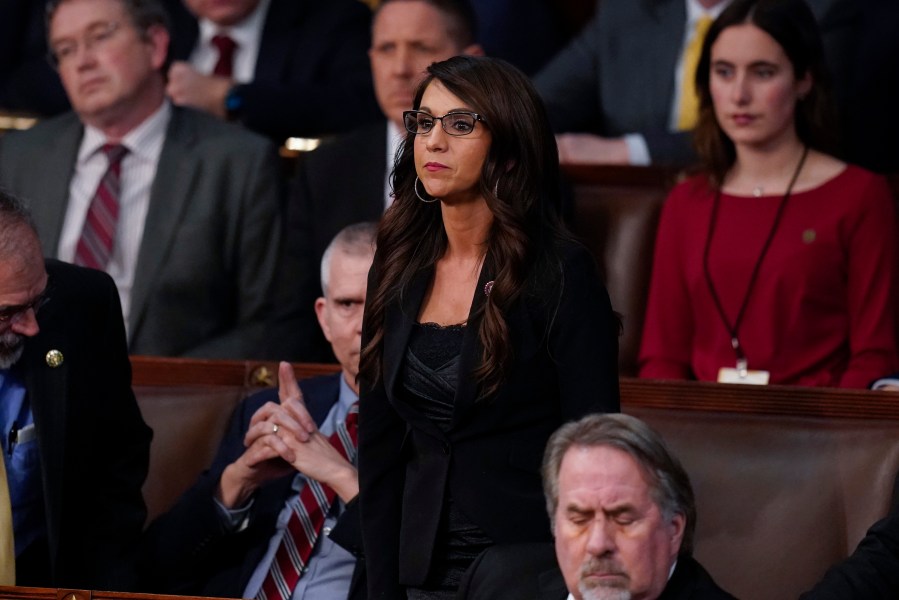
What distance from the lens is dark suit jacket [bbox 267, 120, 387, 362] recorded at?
3443 mm

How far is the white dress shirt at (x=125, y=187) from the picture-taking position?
3625 millimetres

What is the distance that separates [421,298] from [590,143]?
5.30 ft

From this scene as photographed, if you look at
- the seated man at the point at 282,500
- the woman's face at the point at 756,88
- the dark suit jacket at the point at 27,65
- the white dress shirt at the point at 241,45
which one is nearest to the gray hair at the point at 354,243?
the seated man at the point at 282,500

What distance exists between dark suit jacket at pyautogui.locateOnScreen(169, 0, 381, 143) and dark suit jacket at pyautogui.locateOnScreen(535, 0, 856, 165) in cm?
46

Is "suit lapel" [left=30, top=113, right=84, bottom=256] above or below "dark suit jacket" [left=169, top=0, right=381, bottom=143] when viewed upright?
below

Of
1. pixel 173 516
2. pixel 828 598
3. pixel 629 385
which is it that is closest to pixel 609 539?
pixel 828 598

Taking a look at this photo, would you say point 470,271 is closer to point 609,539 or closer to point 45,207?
point 609,539

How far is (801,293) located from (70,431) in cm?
135

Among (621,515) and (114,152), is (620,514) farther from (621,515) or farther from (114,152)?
(114,152)

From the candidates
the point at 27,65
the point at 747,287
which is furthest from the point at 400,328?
the point at 27,65

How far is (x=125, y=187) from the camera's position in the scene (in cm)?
368

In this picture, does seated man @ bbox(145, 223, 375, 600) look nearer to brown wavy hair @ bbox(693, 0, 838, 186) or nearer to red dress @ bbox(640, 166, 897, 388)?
red dress @ bbox(640, 166, 897, 388)

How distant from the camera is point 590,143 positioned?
373 centimetres

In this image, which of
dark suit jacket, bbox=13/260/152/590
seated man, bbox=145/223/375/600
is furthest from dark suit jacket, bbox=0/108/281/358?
dark suit jacket, bbox=13/260/152/590
